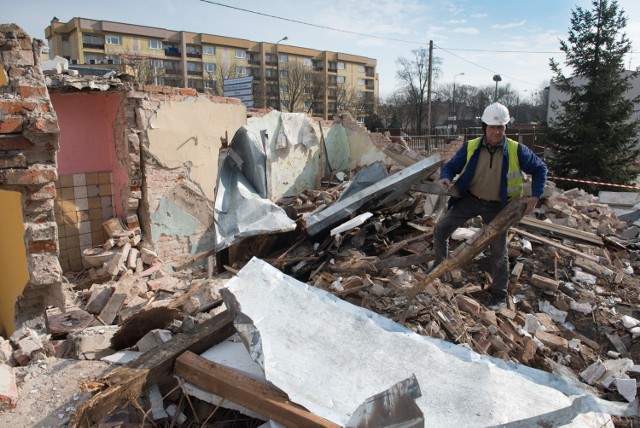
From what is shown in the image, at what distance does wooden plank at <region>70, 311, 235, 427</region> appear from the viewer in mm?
2328

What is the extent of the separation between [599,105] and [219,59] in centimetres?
5873

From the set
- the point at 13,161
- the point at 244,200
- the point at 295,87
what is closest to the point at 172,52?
the point at 295,87

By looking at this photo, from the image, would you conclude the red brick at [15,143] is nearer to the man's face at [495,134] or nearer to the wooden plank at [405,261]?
the wooden plank at [405,261]

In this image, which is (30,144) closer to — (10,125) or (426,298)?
(10,125)

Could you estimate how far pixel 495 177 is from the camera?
4035 mm

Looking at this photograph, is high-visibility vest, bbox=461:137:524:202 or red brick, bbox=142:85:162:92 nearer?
high-visibility vest, bbox=461:137:524:202

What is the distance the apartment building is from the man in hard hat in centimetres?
4220

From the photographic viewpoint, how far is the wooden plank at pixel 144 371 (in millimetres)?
2328

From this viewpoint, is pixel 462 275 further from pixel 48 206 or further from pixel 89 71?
pixel 89 71

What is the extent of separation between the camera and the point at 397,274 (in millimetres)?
4398

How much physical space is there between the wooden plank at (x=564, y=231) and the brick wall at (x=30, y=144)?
5415 millimetres

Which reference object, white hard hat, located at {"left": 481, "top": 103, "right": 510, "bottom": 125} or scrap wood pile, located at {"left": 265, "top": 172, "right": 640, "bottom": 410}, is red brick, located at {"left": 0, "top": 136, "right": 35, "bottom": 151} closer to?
scrap wood pile, located at {"left": 265, "top": 172, "right": 640, "bottom": 410}

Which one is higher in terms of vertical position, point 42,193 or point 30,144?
point 30,144

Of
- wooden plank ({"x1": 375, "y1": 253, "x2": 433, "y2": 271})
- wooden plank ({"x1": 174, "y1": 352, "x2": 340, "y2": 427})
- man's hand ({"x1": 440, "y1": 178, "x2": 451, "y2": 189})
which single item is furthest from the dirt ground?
man's hand ({"x1": 440, "y1": 178, "x2": 451, "y2": 189})
